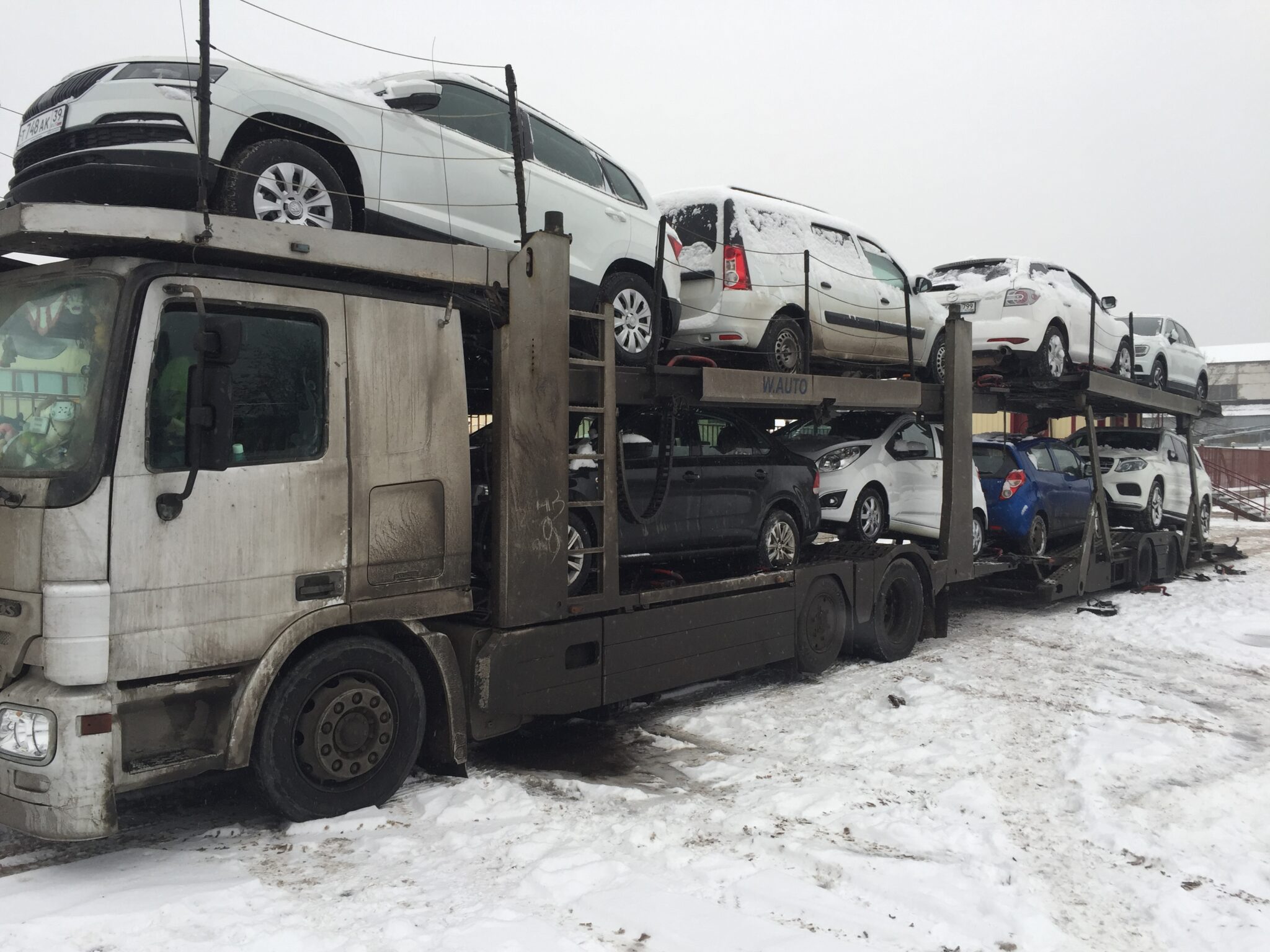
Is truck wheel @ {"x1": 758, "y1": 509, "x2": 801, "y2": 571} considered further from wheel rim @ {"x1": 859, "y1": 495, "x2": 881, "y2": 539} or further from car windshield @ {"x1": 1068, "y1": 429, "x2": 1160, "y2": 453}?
car windshield @ {"x1": 1068, "y1": 429, "x2": 1160, "y2": 453}

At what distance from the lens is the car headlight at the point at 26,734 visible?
3646mm

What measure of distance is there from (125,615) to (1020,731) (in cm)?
522

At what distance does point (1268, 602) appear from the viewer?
38.5 ft

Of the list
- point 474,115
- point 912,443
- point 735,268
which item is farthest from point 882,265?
point 474,115

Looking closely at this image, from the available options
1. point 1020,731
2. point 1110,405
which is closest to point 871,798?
point 1020,731

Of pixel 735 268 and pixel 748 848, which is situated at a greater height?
pixel 735 268

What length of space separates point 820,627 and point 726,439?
1.71m

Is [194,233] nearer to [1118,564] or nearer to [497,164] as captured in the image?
[497,164]

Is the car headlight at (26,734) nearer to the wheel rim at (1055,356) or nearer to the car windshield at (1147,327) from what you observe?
the wheel rim at (1055,356)

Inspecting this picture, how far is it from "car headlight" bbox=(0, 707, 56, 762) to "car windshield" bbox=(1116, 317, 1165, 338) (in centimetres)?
1365

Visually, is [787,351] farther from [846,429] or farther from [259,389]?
[259,389]

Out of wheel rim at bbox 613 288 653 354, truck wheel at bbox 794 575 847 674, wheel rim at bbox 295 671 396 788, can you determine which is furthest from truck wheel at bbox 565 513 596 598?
truck wheel at bbox 794 575 847 674

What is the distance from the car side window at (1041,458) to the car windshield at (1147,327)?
3.35 meters

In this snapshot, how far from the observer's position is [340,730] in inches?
177
